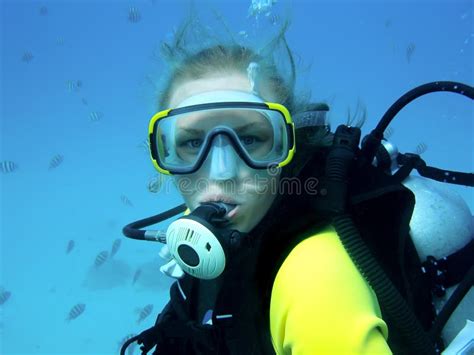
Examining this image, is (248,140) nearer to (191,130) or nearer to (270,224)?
(191,130)

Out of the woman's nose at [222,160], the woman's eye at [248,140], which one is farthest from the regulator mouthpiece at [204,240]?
the woman's eye at [248,140]

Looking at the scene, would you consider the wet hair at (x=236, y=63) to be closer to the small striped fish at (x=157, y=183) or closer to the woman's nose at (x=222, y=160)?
the woman's nose at (x=222, y=160)

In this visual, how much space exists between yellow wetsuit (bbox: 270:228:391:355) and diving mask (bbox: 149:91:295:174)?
2.20 ft

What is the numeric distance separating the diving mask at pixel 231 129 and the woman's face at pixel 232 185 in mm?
25

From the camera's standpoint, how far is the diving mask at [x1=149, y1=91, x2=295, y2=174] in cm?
191

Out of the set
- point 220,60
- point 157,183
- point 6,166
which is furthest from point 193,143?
point 6,166

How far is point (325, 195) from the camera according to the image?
5.20 ft

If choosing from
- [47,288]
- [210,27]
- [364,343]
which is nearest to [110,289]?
[47,288]

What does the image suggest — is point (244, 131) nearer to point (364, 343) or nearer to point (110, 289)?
point (364, 343)

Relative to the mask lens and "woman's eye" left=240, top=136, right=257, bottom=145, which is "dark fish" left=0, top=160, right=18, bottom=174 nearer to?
the mask lens

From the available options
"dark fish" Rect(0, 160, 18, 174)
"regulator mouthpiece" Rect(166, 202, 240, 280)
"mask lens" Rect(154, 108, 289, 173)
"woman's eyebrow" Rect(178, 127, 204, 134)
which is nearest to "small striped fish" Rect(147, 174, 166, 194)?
"mask lens" Rect(154, 108, 289, 173)

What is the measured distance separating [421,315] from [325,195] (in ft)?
2.22

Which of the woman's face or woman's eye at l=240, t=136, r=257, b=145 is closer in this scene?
the woman's face

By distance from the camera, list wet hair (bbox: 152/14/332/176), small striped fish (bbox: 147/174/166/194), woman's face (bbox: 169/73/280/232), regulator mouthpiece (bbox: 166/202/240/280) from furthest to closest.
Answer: small striped fish (bbox: 147/174/166/194) < wet hair (bbox: 152/14/332/176) < woman's face (bbox: 169/73/280/232) < regulator mouthpiece (bbox: 166/202/240/280)
